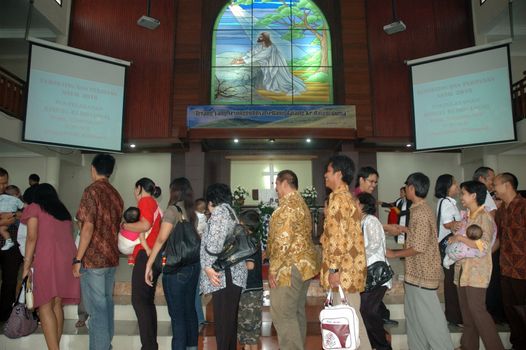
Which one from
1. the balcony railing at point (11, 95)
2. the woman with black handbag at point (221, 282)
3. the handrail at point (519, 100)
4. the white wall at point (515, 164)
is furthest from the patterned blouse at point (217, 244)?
the white wall at point (515, 164)

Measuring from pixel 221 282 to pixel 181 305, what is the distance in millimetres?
384

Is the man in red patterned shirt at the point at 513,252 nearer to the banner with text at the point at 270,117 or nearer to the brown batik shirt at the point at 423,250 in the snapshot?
the brown batik shirt at the point at 423,250

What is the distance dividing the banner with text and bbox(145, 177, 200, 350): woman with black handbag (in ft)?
17.9

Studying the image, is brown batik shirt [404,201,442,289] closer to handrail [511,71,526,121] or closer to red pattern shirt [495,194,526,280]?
red pattern shirt [495,194,526,280]

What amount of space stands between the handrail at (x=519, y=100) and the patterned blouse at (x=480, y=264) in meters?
4.93

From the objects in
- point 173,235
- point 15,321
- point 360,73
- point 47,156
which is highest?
point 360,73

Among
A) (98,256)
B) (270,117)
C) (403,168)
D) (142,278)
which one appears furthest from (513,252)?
(403,168)

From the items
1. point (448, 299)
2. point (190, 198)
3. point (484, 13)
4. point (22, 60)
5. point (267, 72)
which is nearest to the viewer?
point (190, 198)

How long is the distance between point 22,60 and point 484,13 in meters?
10.6

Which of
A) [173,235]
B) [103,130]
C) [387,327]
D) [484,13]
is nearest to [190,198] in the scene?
[173,235]

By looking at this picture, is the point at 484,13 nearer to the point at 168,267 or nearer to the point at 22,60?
the point at 168,267

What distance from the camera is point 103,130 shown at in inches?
298

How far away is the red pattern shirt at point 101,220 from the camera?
2.79m

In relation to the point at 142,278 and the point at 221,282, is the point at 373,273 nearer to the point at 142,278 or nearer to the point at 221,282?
the point at 221,282
